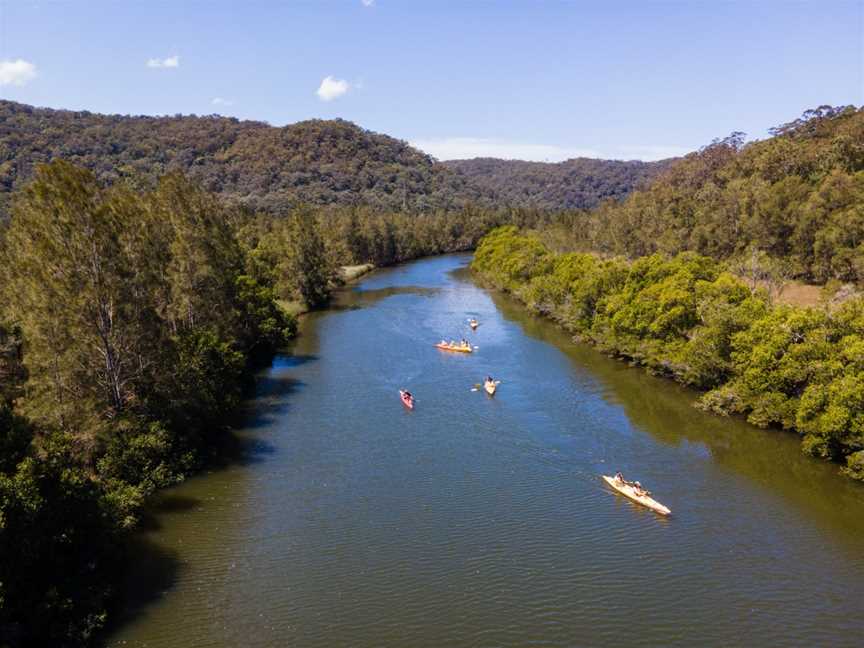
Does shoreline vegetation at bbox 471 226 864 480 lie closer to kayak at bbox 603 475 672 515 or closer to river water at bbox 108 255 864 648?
river water at bbox 108 255 864 648

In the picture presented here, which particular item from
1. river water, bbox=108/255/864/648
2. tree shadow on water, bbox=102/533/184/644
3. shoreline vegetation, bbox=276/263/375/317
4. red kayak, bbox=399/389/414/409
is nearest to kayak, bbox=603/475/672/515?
river water, bbox=108/255/864/648

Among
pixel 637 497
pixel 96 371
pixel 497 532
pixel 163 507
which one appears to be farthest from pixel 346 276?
pixel 497 532

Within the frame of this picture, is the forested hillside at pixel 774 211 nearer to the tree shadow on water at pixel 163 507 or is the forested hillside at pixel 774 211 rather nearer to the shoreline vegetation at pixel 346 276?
the shoreline vegetation at pixel 346 276

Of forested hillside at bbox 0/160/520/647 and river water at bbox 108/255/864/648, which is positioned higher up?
forested hillside at bbox 0/160/520/647

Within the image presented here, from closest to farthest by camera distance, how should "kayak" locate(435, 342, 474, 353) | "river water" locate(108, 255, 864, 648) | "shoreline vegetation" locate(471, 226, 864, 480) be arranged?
"river water" locate(108, 255, 864, 648) < "shoreline vegetation" locate(471, 226, 864, 480) < "kayak" locate(435, 342, 474, 353)

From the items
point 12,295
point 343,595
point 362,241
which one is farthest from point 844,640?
point 362,241

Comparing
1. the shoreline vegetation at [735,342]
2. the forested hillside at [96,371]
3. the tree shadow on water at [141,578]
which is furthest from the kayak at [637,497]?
the forested hillside at [96,371]
